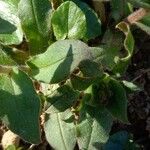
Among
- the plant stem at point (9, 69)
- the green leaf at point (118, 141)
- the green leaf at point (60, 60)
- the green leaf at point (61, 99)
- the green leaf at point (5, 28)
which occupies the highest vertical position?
the green leaf at point (5, 28)

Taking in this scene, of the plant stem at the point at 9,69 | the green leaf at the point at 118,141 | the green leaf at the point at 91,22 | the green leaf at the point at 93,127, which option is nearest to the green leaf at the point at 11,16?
the plant stem at the point at 9,69

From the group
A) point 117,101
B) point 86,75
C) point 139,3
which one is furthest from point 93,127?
point 139,3

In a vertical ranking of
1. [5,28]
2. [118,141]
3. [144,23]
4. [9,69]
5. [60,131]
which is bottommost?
[118,141]

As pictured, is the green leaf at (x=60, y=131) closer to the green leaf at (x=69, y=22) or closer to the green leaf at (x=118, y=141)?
the green leaf at (x=118, y=141)

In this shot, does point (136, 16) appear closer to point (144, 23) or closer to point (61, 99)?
point (144, 23)

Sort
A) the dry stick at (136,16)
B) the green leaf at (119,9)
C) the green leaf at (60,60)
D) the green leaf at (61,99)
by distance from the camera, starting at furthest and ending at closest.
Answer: the green leaf at (119,9), the dry stick at (136,16), the green leaf at (61,99), the green leaf at (60,60)

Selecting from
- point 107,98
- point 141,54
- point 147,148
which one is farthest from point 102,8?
point 147,148
